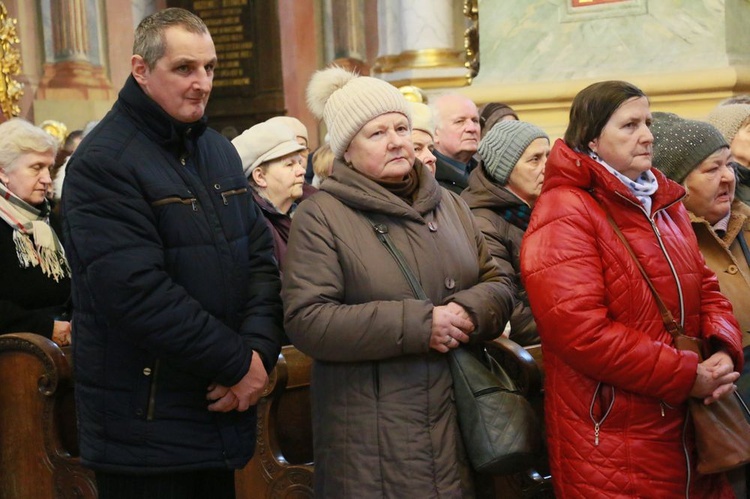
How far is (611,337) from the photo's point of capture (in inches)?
112

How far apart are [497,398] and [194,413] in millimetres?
787

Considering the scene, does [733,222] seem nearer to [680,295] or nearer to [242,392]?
[680,295]

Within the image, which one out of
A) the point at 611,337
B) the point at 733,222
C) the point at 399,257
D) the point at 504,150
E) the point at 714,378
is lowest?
the point at 714,378

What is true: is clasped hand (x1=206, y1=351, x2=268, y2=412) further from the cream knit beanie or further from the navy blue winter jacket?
the cream knit beanie

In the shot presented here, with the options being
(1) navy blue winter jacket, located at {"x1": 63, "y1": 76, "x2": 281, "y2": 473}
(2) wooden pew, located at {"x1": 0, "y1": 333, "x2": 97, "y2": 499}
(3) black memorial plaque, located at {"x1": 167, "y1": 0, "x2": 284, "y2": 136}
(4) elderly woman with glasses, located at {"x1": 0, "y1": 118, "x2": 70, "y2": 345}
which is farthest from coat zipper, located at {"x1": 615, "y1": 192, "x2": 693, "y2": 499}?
(3) black memorial plaque, located at {"x1": 167, "y1": 0, "x2": 284, "y2": 136}

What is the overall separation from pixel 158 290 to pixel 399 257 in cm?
65

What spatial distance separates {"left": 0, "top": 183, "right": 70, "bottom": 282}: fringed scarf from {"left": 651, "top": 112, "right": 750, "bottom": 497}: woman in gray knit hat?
2.29 m

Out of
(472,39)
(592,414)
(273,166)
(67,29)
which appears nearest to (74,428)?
(273,166)

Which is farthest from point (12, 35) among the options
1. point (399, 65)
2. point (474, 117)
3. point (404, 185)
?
point (404, 185)

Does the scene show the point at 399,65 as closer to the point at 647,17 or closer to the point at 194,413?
the point at 647,17

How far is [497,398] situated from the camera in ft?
9.53

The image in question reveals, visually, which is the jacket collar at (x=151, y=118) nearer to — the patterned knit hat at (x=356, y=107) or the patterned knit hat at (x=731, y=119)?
the patterned knit hat at (x=356, y=107)

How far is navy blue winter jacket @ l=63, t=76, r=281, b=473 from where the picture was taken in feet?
8.84

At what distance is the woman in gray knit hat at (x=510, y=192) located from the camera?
3814mm
